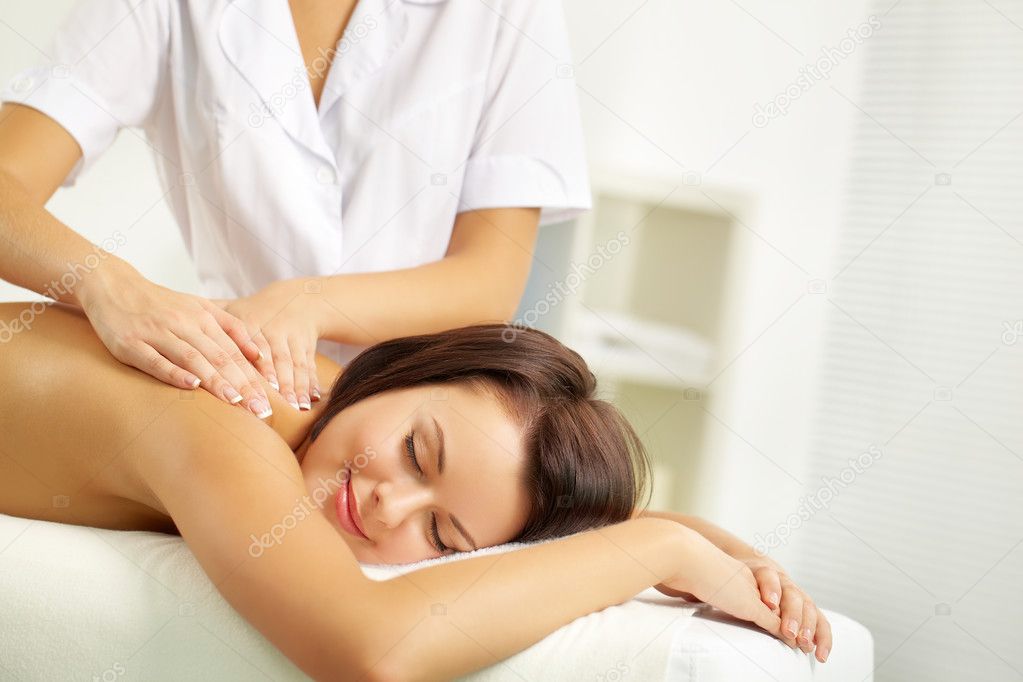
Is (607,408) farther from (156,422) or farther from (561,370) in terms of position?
(156,422)

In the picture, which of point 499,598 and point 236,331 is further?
point 236,331

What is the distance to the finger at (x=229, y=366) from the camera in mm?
1015

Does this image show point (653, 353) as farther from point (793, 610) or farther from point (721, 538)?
point (793, 610)

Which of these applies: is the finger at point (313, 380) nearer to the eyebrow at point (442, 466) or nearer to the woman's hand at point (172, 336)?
the woman's hand at point (172, 336)

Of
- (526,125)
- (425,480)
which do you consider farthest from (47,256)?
(526,125)

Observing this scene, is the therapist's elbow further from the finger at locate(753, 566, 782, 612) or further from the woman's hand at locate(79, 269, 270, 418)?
the finger at locate(753, 566, 782, 612)

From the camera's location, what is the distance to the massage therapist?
4.69 feet

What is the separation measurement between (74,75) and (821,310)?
163 centimetres

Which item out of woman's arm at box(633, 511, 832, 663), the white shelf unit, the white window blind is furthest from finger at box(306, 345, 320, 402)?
the white window blind

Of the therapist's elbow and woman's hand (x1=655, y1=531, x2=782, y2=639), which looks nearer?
woman's hand (x1=655, y1=531, x2=782, y2=639)

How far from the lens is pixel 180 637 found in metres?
0.83

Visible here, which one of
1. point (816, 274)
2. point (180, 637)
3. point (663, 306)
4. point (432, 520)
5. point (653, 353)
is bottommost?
point (180, 637)

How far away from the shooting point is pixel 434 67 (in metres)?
1.54

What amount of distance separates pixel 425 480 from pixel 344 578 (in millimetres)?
224
